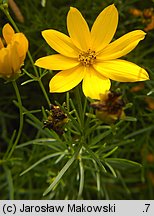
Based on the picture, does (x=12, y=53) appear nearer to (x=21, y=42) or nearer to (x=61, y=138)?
(x=21, y=42)

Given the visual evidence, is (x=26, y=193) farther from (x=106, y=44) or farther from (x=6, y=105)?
(x=106, y=44)

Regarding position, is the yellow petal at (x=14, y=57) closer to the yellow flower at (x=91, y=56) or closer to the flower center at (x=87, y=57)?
the yellow flower at (x=91, y=56)

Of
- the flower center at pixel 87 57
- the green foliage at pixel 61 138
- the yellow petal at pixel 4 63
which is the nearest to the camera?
the yellow petal at pixel 4 63

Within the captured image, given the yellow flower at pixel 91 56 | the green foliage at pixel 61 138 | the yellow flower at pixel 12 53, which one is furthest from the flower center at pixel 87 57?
the green foliage at pixel 61 138

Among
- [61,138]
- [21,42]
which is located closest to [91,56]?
[21,42]

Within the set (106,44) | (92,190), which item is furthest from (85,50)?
(92,190)

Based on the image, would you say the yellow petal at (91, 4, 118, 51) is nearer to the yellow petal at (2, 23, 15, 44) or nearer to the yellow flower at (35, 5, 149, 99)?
the yellow flower at (35, 5, 149, 99)
